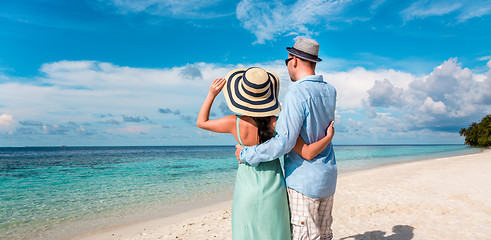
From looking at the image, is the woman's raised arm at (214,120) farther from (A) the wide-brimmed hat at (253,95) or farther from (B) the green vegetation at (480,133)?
(B) the green vegetation at (480,133)

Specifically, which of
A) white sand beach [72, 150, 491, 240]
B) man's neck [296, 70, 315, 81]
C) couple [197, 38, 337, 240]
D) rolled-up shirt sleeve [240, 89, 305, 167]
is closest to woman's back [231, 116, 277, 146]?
couple [197, 38, 337, 240]

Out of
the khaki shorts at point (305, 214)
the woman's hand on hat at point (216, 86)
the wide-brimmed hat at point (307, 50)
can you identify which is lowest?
the khaki shorts at point (305, 214)

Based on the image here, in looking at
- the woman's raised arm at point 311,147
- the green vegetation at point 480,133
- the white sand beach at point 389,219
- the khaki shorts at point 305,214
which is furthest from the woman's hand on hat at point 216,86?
the green vegetation at point 480,133

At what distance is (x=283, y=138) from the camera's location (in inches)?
75.4

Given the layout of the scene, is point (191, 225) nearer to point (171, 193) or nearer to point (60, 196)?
point (171, 193)

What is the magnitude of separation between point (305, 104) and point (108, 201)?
390 inches

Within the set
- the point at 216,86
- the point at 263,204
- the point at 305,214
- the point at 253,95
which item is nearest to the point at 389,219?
the point at 305,214

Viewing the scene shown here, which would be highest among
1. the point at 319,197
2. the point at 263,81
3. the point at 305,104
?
the point at 263,81

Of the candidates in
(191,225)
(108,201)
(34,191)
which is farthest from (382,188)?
(34,191)

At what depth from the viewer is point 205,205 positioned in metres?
8.95

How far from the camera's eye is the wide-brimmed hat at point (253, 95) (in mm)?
2113

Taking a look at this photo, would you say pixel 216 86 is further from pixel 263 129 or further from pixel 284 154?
pixel 284 154

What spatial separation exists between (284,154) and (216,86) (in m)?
0.74

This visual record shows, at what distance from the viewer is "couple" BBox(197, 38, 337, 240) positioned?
2080mm
